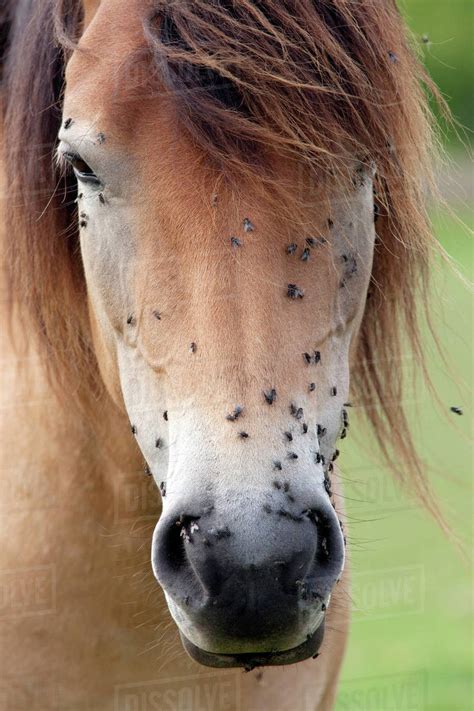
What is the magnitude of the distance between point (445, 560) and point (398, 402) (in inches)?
78.6

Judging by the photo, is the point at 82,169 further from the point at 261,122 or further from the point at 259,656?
the point at 259,656

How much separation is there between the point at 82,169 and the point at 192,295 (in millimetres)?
259

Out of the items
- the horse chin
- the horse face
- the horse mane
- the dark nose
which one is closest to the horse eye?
the horse face

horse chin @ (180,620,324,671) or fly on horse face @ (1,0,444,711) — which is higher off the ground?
fly on horse face @ (1,0,444,711)

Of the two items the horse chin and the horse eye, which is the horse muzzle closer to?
the horse chin

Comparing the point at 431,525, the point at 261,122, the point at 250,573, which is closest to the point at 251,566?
the point at 250,573

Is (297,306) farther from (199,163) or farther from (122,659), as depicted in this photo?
(122,659)

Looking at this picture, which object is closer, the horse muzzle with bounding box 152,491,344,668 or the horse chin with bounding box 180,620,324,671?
the horse muzzle with bounding box 152,491,344,668

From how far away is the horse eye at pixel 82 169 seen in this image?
3.65 ft

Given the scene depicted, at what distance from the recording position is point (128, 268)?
1.09m

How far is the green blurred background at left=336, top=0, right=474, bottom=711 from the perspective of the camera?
63.8 inches

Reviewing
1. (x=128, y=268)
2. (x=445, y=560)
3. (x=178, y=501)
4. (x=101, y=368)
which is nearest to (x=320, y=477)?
(x=178, y=501)

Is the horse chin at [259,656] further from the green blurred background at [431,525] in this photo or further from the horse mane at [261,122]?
the horse mane at [261,122]

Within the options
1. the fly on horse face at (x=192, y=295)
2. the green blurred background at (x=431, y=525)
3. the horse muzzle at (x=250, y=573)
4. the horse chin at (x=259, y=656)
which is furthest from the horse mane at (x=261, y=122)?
the horse chin at (x=259, y=656)
